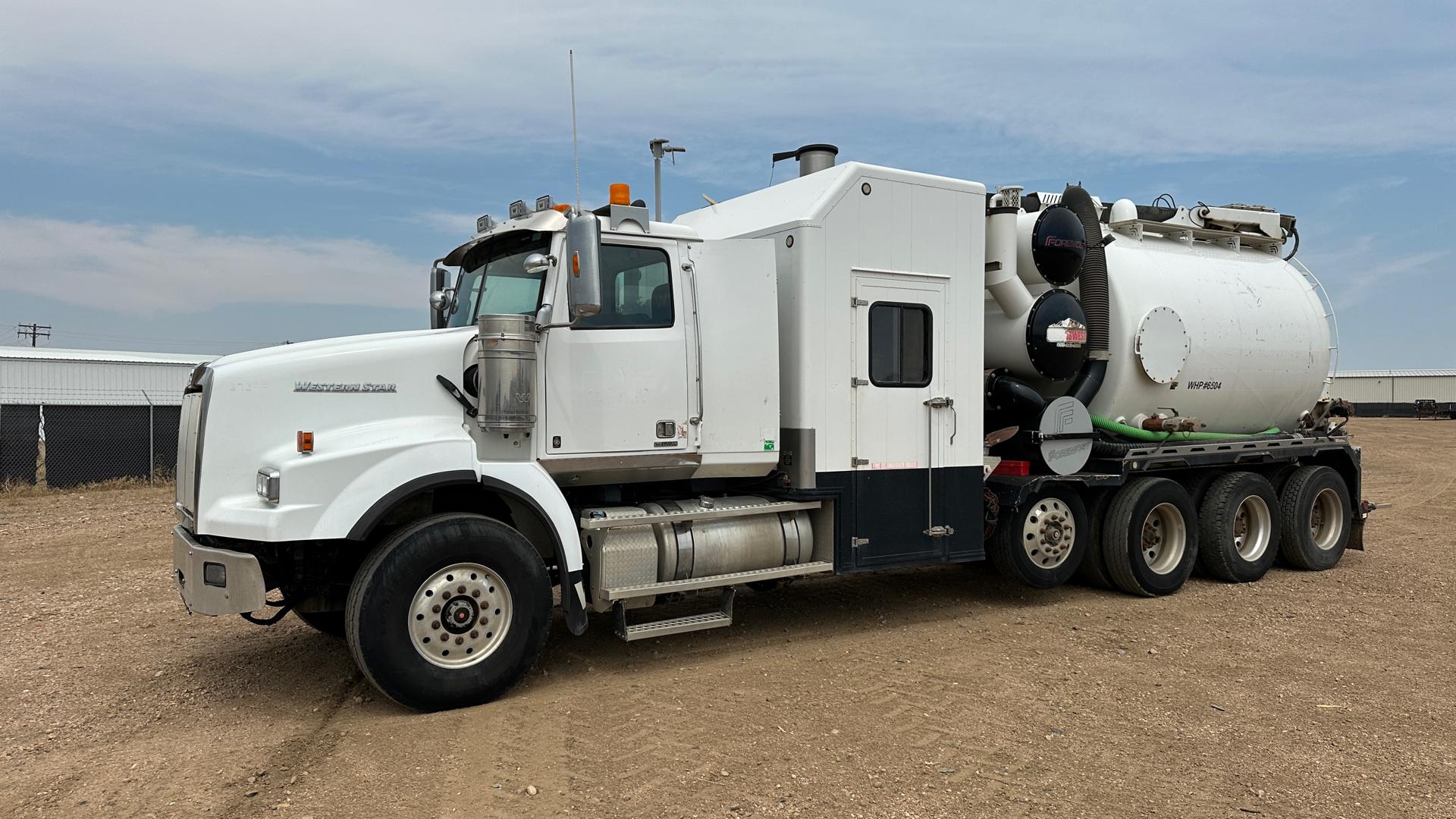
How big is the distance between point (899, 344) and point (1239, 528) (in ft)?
16.7

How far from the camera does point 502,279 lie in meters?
6.37

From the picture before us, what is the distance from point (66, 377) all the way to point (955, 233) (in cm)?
3134

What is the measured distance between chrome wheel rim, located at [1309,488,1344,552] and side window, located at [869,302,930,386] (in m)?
6.10

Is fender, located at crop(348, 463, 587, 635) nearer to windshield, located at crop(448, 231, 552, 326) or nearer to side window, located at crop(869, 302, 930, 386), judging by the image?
windshield, located at crop(448, 231, 552, 326)

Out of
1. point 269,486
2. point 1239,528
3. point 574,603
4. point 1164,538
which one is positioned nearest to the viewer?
point 269,486

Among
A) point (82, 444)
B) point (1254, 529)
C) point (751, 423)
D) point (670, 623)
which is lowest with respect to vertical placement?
point (670, 623)

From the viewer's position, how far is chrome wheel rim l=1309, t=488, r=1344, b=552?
10680 millimetres

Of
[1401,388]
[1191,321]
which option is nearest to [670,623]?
[1191,321]

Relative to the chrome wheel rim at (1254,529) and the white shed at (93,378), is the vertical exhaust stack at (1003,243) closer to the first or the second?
the chrome wheel rim at (1254,529)

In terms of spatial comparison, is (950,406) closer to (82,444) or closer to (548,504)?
(548,504)

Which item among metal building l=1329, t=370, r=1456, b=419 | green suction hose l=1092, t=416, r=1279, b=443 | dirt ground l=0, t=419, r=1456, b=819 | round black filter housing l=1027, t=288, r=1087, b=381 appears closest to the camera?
dirt ground l=0, t=419, r=1456, b=819

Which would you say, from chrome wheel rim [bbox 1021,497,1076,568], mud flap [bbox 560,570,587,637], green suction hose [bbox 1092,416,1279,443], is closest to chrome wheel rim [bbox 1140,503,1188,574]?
green suction hose [bbox 1092,416,1279,443]

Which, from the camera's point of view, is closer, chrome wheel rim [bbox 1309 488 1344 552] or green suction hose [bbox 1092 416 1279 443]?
green suction hose [bbox 1092 416 1279 443]

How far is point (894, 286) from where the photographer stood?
Answer: 24.2 feet
